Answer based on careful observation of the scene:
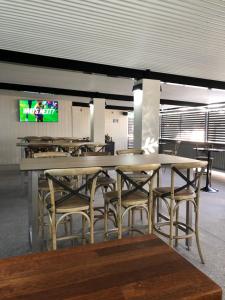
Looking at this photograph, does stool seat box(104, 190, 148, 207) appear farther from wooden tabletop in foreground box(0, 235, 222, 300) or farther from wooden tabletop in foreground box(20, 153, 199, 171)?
wooden tabletop in foreground box(0, 235, 222, 300)

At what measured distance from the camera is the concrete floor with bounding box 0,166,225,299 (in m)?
2.58

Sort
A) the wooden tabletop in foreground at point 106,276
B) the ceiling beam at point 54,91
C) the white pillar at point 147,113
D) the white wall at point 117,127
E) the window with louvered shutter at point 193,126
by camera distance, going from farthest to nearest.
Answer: the white wall at point 117,127 → the window with louvered shutter at point 193,126 → the ceiling beam at point 54,91 → the white pillar at point 147,113 → the wooden tabletop in foreground at point 106,276

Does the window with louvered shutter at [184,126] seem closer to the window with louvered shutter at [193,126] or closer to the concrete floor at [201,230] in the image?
the window with louvered shutter at [193,126]

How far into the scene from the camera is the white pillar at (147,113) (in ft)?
18.7

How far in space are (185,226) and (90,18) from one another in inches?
111

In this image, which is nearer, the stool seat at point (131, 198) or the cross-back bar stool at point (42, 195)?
the stool seat at point (131, 198)

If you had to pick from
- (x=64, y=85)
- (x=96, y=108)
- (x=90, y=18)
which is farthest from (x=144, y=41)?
(x=96, y=108)

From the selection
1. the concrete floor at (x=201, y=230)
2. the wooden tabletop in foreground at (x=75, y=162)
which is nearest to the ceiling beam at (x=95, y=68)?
the wooden tabletop in foreground at (x=75, y=162)

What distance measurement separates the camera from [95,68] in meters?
4.97

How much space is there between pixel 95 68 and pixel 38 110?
582cm

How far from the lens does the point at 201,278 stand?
0.98 m

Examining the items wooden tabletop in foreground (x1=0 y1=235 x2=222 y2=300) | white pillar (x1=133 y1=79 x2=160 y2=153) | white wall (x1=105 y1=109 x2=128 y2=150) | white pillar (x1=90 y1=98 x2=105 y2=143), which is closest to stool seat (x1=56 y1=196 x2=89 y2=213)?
wooden tabletop in foreground (x1=0 y1=235 x2=222 y2=300)

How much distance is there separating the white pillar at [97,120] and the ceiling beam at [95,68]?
3650mm

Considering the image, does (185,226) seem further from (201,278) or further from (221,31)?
(221,31)
